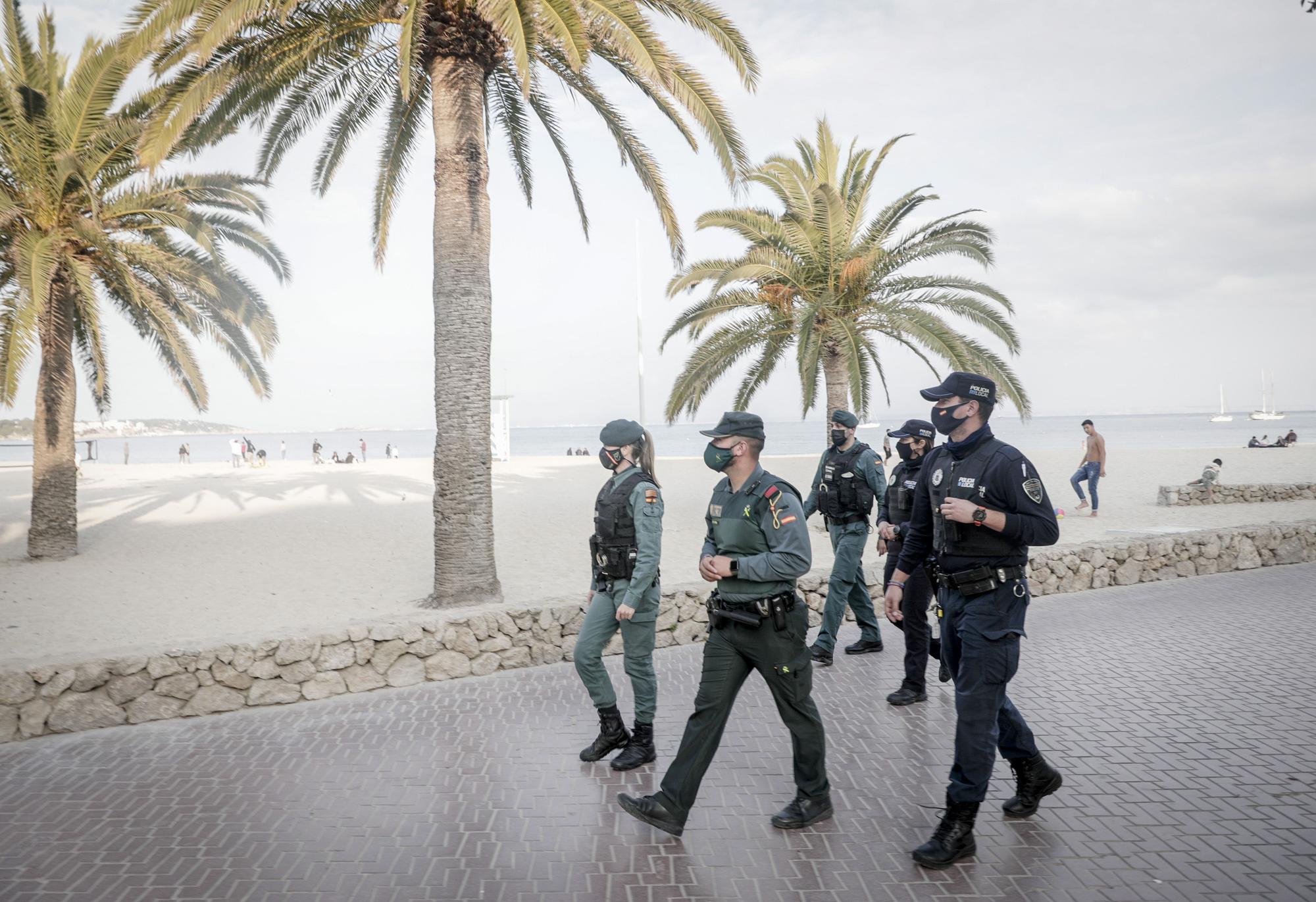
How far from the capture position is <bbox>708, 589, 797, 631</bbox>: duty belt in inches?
152

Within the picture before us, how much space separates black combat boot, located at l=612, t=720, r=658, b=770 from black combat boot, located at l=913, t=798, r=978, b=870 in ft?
5.81

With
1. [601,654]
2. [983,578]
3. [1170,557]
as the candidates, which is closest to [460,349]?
[601,654]

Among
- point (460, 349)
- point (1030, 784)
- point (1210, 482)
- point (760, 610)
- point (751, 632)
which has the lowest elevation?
point (1030, 784)

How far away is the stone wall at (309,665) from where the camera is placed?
563 centimetres

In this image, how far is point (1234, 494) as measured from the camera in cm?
1848

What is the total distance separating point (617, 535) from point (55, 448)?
1229 cm

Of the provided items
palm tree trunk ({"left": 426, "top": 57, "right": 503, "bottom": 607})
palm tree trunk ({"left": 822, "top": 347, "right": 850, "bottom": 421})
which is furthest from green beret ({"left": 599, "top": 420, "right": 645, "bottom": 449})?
palm tree trunk ({"left": 822, "top": 347, "right": 850, "bottom": 421})

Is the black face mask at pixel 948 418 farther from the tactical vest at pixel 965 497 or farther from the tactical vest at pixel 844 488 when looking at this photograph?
the tactical vest at pixel 844 488

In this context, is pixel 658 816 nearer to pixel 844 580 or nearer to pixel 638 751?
pixel 638 751

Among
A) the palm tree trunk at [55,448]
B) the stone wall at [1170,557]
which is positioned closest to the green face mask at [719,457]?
the stone wall at [1170,557]

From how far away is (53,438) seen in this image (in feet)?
42.2

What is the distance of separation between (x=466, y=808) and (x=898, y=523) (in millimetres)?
3995

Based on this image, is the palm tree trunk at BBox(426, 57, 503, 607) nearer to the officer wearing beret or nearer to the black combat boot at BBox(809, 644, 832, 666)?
the black combat boot at BBox(809, 644, 832, 666)

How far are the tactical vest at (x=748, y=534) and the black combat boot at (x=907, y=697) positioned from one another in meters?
2.39
